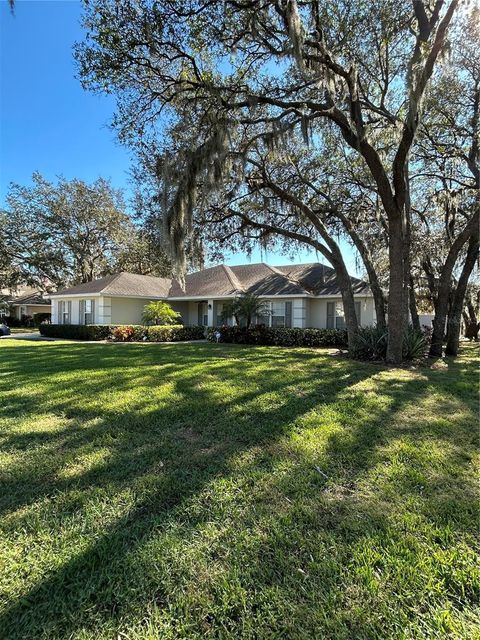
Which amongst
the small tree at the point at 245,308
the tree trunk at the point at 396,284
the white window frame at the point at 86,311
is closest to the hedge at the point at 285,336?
the small tree at the point at 245,308

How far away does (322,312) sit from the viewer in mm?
18484

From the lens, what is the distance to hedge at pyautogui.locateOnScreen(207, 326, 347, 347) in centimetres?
1530

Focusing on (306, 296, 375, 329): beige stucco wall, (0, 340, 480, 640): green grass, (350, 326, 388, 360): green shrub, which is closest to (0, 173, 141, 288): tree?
(306, 296, 375, 329): beige stucco wall

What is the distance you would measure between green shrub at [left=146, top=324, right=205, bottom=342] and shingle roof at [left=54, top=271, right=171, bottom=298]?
13.0ft

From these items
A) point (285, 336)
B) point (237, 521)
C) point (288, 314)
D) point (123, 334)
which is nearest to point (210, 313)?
point (288, 314)

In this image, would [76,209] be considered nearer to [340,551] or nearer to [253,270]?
[253,270]

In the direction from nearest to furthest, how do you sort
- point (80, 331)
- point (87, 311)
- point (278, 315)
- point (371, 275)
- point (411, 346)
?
point (411, 346)
point (371, 275)
point (278, 315)
point (80, 331)
point (87, 311)

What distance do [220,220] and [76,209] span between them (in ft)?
71.7

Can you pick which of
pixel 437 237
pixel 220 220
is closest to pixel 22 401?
pixel 220 220

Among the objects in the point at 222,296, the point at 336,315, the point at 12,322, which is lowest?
the point at 12,322

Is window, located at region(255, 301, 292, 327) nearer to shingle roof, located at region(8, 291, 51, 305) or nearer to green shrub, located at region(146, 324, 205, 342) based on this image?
green shrub, located at region(146, 324, 205, 342)

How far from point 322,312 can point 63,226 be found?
A: 76.8 feet

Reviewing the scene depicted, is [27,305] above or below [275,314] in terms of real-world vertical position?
above

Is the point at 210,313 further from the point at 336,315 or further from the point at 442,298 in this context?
the point at 442,298
